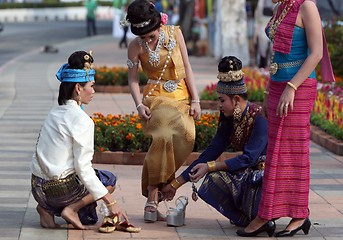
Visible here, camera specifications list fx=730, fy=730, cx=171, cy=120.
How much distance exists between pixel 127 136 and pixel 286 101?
3.31 m

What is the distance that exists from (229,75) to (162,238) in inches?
49.8

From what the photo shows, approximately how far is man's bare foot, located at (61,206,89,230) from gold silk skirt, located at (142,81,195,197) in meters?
0.68

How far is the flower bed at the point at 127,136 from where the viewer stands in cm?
796

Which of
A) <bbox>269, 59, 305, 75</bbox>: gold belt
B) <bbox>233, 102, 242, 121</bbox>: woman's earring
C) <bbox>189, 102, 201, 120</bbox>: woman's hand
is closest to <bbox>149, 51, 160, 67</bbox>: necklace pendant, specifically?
<bbox>189, 102, 201, 120</bbox>: woman's hand

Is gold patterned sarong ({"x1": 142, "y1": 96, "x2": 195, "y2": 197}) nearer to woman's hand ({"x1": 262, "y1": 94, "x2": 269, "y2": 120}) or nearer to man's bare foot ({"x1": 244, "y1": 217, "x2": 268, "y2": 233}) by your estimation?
woman's hand ({"x1": 262, "y1": 94, "x2": 269, "y2": 120})

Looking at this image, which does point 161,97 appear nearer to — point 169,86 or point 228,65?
point 169,86

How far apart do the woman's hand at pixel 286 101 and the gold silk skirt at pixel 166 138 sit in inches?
37.6

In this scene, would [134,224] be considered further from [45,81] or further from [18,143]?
[45,81]

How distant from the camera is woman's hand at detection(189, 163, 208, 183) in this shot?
5289mm

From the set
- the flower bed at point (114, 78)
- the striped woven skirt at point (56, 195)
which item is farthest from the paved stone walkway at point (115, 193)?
the flower bed at point (114, 78)

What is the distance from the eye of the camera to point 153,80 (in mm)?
5875

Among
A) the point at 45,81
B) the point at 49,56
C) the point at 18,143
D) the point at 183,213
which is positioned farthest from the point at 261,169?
the point at 49,56

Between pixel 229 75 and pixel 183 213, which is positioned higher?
pixel 229 75

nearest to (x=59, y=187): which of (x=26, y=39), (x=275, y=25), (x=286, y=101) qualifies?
(x=286, y=101)
